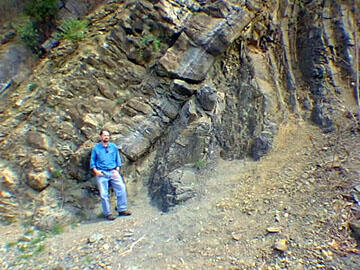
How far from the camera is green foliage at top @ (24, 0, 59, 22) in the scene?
8.41m

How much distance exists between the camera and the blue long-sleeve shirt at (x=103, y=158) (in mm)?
5141

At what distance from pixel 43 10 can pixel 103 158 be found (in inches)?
254

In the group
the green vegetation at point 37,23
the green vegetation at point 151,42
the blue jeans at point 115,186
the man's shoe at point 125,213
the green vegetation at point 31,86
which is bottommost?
the man's shoe at point 125,213

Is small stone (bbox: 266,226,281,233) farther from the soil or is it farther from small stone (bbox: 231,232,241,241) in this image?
small stone (bbox: 231,232,241,241)

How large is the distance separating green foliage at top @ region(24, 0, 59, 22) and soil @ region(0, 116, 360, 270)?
6.94 metres

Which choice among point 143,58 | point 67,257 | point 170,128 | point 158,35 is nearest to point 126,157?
point 170,128

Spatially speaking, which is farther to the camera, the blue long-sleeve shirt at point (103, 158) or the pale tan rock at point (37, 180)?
the pale tan rock at point (37, 180)

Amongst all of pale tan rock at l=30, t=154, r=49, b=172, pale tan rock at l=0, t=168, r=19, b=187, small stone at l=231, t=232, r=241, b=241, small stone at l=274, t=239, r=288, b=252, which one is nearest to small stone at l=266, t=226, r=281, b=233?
small stone at l=274, t=239, r=288, b=252

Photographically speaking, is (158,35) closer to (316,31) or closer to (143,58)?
(143,58)

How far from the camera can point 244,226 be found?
13.3 ft

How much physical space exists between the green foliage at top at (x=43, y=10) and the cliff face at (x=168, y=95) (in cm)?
208

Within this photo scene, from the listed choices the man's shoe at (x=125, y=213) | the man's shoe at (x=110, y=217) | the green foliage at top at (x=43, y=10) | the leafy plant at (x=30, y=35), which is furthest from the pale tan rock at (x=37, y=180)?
the green foliage at top at (x=43, y=10)

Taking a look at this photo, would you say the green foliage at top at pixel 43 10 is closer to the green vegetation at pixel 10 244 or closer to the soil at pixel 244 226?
the soil at pixel 244 226

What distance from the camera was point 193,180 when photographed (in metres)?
5.34
